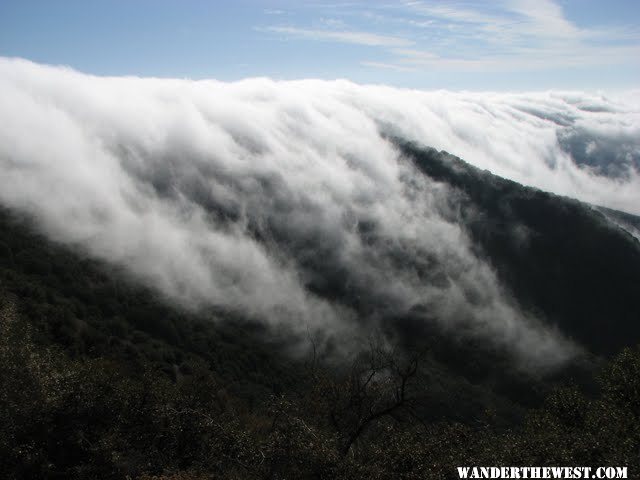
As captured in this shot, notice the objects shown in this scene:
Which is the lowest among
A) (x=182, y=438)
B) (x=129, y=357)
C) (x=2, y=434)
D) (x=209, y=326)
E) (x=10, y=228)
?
(x=209, y=326)

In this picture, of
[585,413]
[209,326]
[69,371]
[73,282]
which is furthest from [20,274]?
[585,413]

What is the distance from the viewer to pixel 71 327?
12150 centimetres

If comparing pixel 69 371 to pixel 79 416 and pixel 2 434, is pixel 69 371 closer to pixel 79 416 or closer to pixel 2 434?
pixel 79 416

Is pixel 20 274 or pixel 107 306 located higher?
pixel 20 274

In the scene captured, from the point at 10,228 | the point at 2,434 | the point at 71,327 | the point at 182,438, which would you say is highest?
the point at 2,434

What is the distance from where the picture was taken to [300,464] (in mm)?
25984

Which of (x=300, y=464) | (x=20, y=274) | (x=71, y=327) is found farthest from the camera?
(x=20, y=274)

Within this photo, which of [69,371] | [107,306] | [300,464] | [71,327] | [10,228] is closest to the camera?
[300,464]

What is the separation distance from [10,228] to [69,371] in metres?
180

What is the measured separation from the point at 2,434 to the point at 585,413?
4428 cm

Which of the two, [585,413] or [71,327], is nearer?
[585,413]

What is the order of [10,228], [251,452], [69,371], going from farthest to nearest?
[10,228] → [69,371] → [251,452]

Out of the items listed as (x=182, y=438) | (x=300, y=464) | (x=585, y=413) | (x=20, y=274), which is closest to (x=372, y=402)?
(x=300, y=464)

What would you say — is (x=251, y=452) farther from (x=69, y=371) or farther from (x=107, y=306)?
(x=107, y=306)
